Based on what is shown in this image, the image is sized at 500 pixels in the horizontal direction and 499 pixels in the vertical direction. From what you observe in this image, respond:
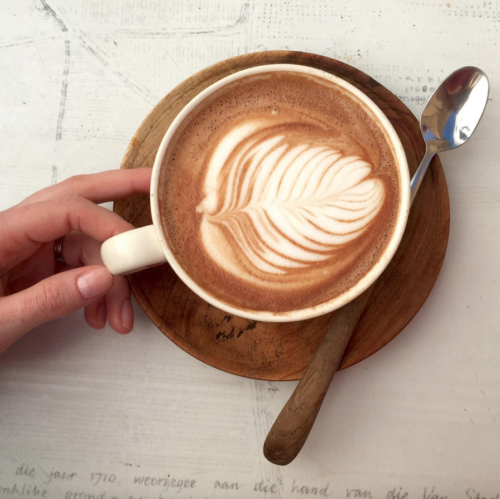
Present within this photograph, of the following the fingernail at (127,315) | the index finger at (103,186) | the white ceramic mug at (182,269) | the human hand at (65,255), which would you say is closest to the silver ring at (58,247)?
the human hand at (65,255)

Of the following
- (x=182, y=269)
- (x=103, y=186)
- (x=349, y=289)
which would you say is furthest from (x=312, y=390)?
(x=103, y=186)

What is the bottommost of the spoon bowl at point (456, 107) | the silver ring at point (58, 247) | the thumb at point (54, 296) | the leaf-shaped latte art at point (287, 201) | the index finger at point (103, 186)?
the silver ring at point (58, 247)

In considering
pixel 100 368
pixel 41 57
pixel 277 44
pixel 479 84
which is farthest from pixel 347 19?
pixel 100 368

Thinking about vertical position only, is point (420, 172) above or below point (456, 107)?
below

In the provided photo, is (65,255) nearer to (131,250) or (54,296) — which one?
(54,296)

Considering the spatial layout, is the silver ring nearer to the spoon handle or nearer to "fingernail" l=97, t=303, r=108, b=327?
"fingernail" l=97, t=303, r=108, b=327

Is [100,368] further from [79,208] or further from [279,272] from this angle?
[279,272]

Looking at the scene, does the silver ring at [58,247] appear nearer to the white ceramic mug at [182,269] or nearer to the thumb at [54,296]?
the thumb at [54,296]
